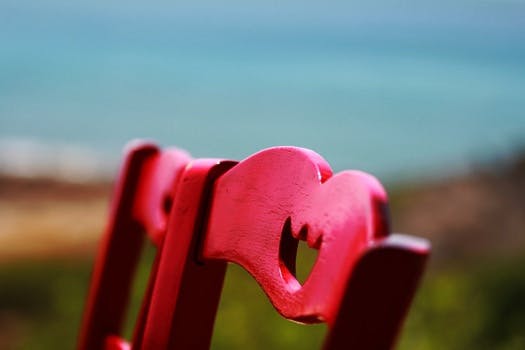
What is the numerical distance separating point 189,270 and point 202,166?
90 millimetres

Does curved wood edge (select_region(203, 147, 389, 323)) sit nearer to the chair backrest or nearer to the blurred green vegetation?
the chair backrest

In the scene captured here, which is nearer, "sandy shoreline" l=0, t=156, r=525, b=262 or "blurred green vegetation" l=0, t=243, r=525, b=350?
"blurred green vegetation" l=0, t=243, r=525, b=350

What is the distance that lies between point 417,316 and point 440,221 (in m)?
1.39

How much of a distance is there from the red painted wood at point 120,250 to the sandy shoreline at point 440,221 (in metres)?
2.97

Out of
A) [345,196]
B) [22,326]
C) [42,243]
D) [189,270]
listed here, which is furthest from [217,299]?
[42,243]

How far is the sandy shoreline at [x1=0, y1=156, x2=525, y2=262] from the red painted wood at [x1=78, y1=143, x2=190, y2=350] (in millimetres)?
2966

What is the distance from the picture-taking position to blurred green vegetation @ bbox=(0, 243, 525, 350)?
3223mm

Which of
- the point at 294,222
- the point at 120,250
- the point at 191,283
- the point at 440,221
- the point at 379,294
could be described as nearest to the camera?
the point at 379,294

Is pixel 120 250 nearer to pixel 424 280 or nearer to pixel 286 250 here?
pixel 286 250

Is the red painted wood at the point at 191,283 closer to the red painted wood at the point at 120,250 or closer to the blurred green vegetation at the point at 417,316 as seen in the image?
the red painted wood at the point at 120,250

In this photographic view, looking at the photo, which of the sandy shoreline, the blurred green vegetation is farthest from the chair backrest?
the sandy shoreline

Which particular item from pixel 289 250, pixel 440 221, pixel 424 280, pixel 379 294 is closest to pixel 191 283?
pixel 289 250

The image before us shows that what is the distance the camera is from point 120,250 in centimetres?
143

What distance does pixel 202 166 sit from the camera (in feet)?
3.54
